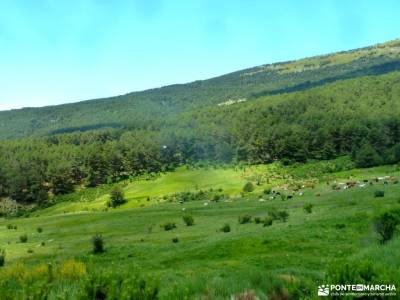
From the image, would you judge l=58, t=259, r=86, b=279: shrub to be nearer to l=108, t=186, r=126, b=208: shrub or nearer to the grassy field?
the grassy field

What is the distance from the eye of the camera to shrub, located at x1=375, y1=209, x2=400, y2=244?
21.9 meters

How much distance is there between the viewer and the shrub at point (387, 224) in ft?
71.7

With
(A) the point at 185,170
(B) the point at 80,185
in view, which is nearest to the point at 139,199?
(A) the point at 185,170

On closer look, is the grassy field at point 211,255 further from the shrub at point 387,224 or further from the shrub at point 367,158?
the shrub at point 367,158

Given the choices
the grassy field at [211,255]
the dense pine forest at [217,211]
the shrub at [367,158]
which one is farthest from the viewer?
the shrub at [367,158]

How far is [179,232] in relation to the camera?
4688cm

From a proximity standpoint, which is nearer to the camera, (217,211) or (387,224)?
(387,224)

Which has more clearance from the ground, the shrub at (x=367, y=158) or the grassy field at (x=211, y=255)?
the grassy field at (x=211, y=255)

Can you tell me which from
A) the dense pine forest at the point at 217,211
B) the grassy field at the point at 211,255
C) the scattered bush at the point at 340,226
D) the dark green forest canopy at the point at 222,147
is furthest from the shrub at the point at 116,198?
the scattered bush at the point at 340,226

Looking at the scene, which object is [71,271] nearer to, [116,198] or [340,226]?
[340,226]

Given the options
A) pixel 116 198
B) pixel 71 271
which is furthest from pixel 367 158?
pixel 71 271

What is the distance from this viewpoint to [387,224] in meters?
22.1

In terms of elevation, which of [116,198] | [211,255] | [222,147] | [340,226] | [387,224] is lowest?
[116,198]

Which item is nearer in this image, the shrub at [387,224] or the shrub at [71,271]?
the shrub at [71,271]
